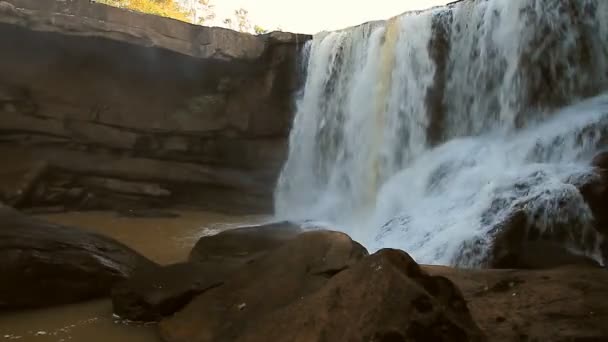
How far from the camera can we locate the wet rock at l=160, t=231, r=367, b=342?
335cm

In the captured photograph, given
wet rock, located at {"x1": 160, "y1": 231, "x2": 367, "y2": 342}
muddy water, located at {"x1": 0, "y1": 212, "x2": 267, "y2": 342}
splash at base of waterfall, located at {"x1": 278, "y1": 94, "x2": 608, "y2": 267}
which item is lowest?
muddy water, located at {"x1": 0, "y1": 212, "x2": 267, "y2": 342}

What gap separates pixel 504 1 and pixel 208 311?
24.7 ft

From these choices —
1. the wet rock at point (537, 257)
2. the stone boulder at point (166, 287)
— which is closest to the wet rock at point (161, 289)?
the stone boulder at point (166, 287)

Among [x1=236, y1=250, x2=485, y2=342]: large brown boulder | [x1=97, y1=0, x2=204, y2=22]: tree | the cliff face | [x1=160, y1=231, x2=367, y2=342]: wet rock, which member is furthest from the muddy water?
[x1=97, y1=0, x2=204, y2=22]: tree

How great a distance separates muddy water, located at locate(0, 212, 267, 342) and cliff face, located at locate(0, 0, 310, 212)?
3.31 feet

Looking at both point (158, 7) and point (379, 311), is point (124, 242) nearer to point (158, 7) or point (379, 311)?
point (379, 311)

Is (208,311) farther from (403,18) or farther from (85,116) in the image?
(85,116)

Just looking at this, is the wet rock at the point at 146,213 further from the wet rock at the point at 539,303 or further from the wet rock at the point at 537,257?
the wet rock at the point at 539,303

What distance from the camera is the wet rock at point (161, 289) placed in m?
3.81

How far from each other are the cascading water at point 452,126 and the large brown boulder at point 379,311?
2.50 metres

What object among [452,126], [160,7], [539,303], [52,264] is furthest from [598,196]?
[160,7]

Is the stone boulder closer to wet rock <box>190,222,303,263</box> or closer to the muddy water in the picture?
the muddy water

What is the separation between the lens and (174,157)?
1205 centimetres

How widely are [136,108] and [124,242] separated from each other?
5.45m
